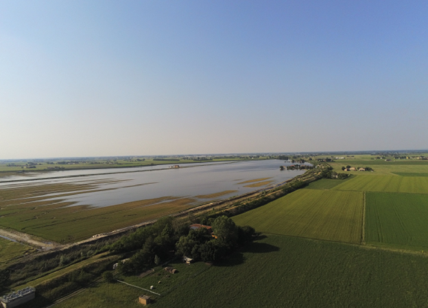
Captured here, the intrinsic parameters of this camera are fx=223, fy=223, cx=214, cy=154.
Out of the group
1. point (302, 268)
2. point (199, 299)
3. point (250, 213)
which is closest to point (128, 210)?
point (250, 213)

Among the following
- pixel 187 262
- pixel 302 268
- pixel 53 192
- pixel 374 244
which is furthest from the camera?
pixel 53 192

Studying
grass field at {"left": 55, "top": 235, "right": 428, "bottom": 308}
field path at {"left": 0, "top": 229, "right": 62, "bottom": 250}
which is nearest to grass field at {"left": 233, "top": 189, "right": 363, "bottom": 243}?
grass field at {"left": 55, "top": 235, "right": 428, "bottom": 308}

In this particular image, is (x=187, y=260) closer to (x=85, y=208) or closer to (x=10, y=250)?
(x=10, y=250)

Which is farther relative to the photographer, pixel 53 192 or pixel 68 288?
pixel 53 192

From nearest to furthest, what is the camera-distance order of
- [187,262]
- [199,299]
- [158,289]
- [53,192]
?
[199,299] → [158,289] → [187,262] → [53,192]

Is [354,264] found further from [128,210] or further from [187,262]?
[128,210]

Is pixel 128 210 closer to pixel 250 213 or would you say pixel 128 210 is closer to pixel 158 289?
pixel 250 213
